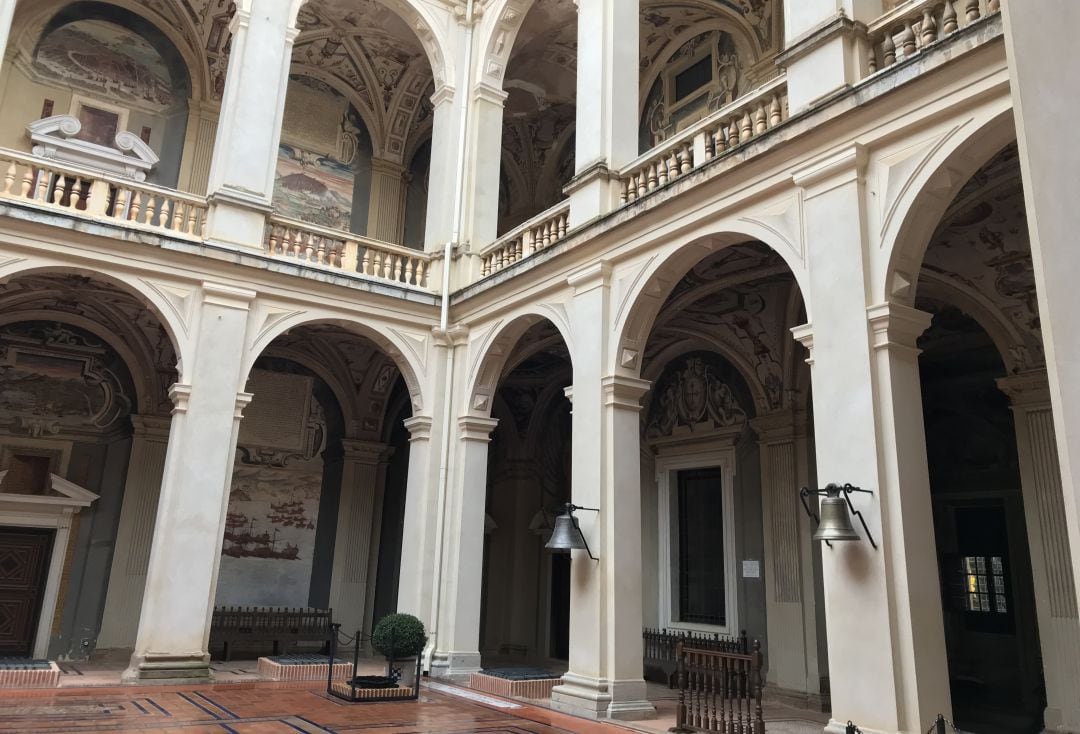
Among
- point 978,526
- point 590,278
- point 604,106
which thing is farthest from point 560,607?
point 604,106

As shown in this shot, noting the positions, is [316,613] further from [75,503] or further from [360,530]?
[75,503]

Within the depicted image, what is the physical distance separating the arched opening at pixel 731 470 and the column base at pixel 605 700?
0.99 m

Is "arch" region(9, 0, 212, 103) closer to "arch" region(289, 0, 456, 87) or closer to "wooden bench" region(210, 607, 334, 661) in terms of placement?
"arch" region(289, 0, 456, 87)

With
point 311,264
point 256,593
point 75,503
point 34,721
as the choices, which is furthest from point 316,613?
point 34,721

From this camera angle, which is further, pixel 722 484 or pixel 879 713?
pixel 722 484

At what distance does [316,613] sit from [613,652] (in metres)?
7.73

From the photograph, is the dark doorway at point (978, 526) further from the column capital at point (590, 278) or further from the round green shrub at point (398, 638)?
the round green shrub at point (398, 638)

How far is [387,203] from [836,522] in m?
11.7

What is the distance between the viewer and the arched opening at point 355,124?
46.4 ft

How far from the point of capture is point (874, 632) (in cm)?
559

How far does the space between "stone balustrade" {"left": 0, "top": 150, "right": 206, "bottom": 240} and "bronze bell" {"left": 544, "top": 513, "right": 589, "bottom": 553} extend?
20.0ft

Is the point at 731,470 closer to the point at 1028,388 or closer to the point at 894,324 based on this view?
the point at 1028,388

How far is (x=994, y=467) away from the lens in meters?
10.5

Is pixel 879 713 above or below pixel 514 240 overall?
below
